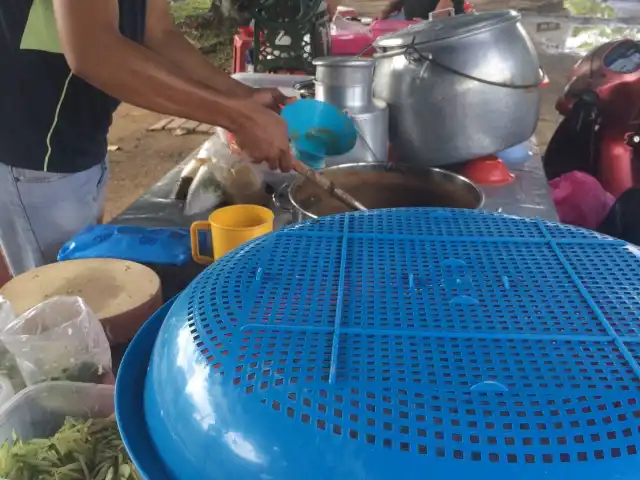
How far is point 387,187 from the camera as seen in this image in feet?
4.53

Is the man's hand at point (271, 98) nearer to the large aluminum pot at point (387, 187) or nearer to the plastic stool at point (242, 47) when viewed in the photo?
the large aluminum pot at point (387, 187)

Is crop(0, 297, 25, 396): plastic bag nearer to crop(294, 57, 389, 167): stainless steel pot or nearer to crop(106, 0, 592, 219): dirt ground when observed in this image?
crop(294, 57, 389, 167): stainless steel pot

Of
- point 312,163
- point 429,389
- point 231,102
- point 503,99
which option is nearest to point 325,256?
point 429,389

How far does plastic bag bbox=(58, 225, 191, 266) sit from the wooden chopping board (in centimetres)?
8

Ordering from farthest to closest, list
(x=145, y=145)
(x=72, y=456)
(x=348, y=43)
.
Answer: (x=145, y=145), (x=348, y=43), (x=72, y=456)

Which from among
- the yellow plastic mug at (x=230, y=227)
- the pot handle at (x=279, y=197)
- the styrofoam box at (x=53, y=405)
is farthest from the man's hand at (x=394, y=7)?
the styrofoam box at (x=53, y=405)

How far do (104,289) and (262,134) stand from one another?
44 cm

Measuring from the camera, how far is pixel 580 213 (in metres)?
1.78

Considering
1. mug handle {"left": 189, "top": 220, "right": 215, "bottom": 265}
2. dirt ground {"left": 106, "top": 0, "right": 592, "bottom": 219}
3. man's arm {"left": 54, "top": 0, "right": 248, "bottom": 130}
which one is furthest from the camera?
dirt ground {"left": 106, "top": 0, "right": 592, "bottom": 219}

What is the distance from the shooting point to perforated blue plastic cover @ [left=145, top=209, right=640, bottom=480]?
48 cm

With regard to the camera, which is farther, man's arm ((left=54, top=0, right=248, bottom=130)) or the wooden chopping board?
man's arm ((left=54, top=0, right=248, bottom=130))

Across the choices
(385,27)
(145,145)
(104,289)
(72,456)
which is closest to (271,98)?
(104,289)

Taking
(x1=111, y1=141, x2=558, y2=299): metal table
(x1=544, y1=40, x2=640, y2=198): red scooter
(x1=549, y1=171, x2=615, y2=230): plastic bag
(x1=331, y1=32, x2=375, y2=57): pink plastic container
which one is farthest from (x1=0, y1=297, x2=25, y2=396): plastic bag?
(x1=544, y1=40, x2=640, y2=198): red scooter

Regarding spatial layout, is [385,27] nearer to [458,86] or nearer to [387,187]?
[458,86]
